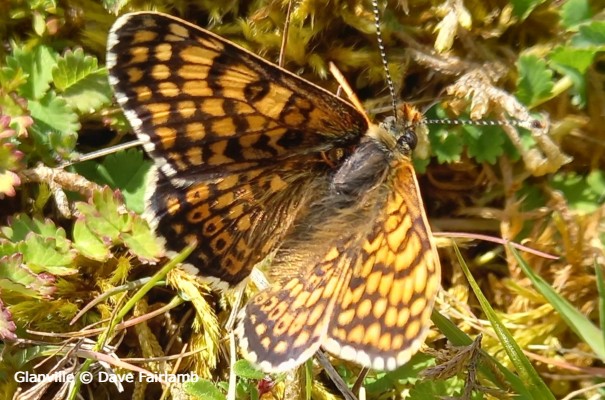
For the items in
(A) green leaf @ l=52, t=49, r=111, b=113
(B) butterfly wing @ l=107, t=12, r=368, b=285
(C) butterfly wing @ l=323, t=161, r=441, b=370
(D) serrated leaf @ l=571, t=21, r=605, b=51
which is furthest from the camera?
(A) green leaf @ l=52, t=49, r=111, b=113

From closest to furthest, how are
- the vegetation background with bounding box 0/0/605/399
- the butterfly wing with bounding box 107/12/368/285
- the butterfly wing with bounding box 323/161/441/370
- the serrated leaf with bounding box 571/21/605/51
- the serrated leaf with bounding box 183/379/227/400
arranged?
the butterfly wing with bounding box 323/161/441/370 → the butterfly wing with bounding box 107/12/368/285 → the serrated leaf with bounding box 183/379/227/400 → the serrated leaf with bounding box 571/21/605/51 → the vegetation background with bounding box 0/0/605/399

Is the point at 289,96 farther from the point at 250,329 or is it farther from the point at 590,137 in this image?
the point at 590,137

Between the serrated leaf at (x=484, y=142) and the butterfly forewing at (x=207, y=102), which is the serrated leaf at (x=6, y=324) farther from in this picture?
the serrated leaf at (x=484, y=142)

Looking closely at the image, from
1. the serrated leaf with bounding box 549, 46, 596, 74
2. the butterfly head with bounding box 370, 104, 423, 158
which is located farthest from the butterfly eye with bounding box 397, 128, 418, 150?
the serrated leaf with bounding box 549, 46, 596, 74

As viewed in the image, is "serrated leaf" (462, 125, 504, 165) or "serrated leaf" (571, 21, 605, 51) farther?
"serrated leaf" (462, 125, 504, 165)

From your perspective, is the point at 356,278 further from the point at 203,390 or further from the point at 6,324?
the point at 6,324

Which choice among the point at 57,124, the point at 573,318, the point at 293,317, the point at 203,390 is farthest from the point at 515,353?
the point at 57,124

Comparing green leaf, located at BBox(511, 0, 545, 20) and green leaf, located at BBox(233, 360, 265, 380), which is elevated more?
green leaf, located at BBox(511, 0, 545, 20)

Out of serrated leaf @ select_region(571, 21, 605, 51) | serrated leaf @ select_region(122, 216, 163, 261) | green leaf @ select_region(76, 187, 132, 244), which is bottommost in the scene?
serrated leaf @ select_region(122, 216, 163, 261)

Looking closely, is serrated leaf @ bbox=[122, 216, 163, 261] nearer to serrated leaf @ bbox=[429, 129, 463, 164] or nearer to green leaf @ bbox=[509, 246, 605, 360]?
serrated leaf @ bbox=[429, 129, 463, 164]
